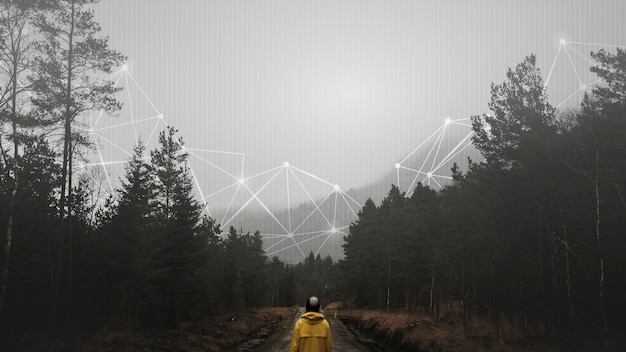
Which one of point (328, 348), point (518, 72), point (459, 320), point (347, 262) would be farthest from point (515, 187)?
point (347, 262)

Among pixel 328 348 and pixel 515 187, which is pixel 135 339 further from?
pixel 515 187

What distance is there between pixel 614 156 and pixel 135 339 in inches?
1026

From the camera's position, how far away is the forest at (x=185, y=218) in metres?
20.2

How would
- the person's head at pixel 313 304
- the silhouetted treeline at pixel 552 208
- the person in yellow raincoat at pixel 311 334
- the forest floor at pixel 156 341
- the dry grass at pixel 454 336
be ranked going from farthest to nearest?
the dry grass at pixel 454 336 → the silhouetted treeline at pixel 552 208 → the forest floor at pixel 156 341 → the person in yellow raincoat at pixel 311 334 → the person's head at pixel 313 304

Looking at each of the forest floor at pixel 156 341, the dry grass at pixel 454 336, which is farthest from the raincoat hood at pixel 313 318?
the dry grass at pixel 454 336

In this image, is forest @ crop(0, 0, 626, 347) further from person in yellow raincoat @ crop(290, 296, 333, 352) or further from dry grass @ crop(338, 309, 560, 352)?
person in yellow raincoat @ crop(290, 296, 333, 352)

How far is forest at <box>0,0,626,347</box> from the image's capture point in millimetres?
20250

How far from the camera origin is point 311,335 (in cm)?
797

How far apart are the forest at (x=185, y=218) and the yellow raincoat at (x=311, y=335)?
14729 mm

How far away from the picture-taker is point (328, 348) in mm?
8109

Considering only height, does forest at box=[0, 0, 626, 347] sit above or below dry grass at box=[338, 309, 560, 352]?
above

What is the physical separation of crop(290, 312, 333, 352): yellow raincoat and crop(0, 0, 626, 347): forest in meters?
14.7

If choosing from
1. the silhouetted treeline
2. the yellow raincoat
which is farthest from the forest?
the yellow raincoat

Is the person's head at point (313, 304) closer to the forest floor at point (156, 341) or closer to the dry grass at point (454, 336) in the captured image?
the forest floor at point (156, 341)
